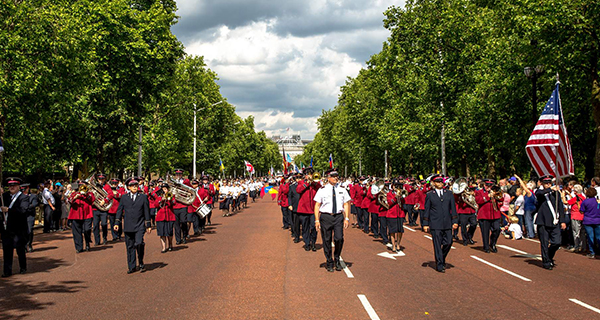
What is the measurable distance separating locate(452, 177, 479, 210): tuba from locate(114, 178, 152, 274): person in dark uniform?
8673 millimetres

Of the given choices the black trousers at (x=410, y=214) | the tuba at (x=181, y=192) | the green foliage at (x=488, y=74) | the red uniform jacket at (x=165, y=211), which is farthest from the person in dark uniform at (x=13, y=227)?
the green foliage at (x=488, y=74)

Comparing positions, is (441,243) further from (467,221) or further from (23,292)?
(23,292)

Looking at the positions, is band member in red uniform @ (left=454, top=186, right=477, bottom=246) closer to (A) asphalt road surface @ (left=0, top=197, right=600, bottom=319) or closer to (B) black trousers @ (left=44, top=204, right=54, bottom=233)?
(A) asphalt road surface @ (left=0, top=197, right=600, bottom=319)

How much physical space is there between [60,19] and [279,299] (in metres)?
18.2

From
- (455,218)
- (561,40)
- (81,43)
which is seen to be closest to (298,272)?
(455,218)

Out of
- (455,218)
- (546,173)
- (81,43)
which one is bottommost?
(455,218)

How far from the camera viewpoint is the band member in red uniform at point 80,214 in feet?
43.2

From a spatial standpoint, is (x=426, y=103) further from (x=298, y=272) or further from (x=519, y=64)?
(x=298, y=272)

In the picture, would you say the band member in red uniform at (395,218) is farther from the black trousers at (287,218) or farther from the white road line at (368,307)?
the black trousers at (287,218)

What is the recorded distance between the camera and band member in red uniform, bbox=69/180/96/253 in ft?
43.2

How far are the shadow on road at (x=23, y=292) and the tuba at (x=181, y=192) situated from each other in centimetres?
408

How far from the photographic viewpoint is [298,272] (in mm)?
9695

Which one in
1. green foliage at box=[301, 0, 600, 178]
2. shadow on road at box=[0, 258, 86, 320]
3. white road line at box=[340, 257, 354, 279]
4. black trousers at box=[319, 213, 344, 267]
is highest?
green foliage at box=[301, 0, 600, 178]

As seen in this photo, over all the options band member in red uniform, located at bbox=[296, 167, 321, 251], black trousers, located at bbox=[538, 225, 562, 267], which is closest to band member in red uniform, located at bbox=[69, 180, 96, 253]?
band member in red uniform, located at bbox=[296, 167, 321, 251]
